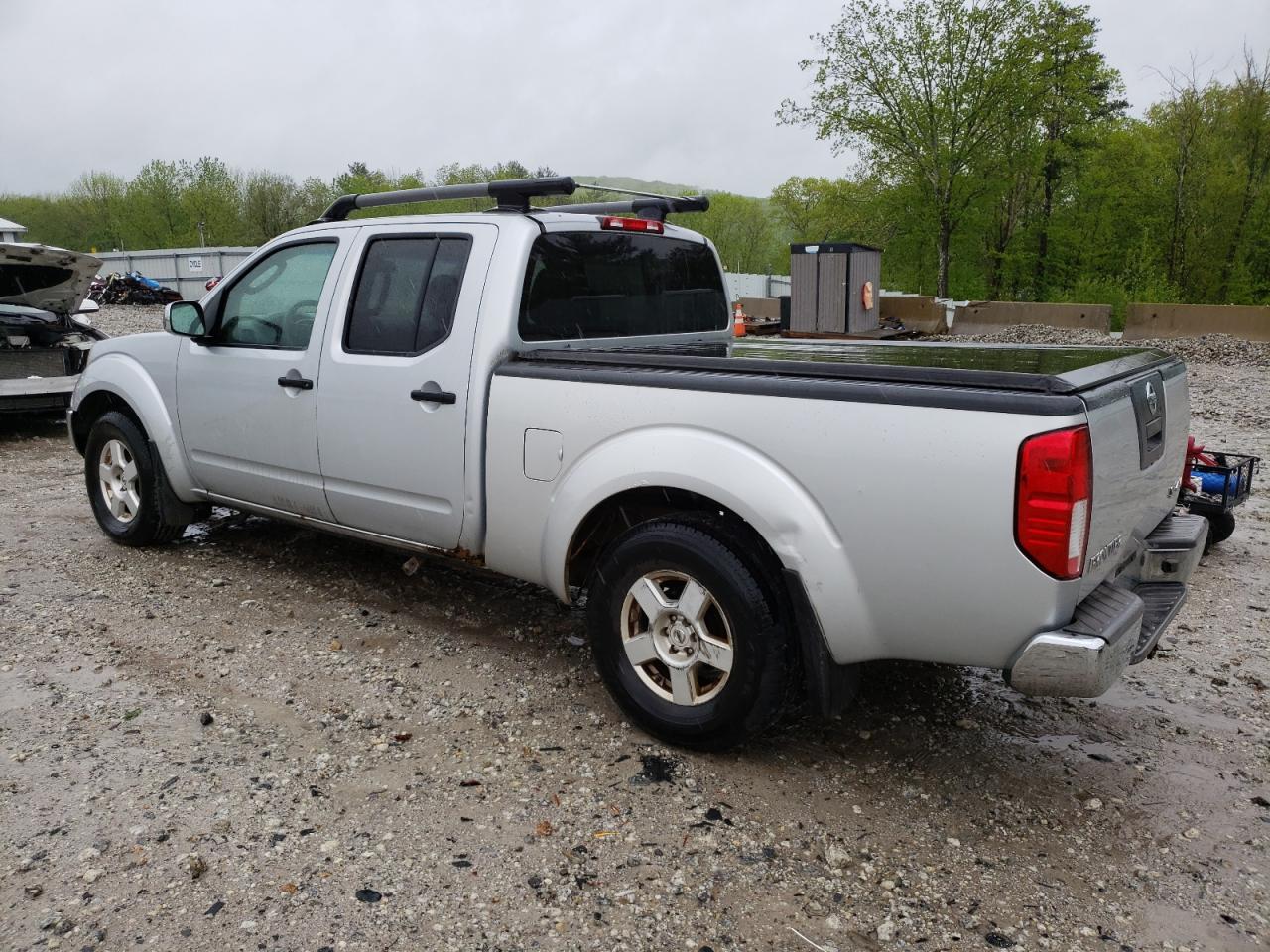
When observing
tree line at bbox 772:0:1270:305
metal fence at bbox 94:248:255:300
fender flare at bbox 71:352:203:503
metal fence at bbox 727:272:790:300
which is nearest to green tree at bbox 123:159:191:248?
metal fence at bbox 94:248:255:300

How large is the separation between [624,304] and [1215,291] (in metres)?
36.9

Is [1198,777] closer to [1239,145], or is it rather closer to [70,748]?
[70,748]

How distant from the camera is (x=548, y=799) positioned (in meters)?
3.15

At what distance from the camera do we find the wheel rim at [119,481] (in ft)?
18.4

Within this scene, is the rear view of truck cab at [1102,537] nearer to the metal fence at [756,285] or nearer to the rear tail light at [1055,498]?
the rear tail light at [1055,498]

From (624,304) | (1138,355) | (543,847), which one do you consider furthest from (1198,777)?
(624,304)

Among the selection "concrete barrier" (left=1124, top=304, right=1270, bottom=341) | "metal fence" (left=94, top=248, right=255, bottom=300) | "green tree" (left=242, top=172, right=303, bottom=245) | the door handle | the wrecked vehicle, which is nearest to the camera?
the door handle

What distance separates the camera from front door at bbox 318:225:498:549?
3916 millimetres

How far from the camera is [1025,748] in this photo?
356cm

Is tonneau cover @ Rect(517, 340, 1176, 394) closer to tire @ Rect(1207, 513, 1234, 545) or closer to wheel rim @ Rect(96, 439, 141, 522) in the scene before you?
tire @ Rect(1207, 513, 1234, 545)

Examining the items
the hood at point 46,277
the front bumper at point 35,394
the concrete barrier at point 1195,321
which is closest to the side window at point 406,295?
the hood at point 46,277

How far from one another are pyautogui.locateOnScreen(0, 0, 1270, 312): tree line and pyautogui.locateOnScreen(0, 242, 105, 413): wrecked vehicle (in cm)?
2022

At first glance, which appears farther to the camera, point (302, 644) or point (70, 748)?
point (302, 644)

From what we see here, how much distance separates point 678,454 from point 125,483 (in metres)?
4.05
